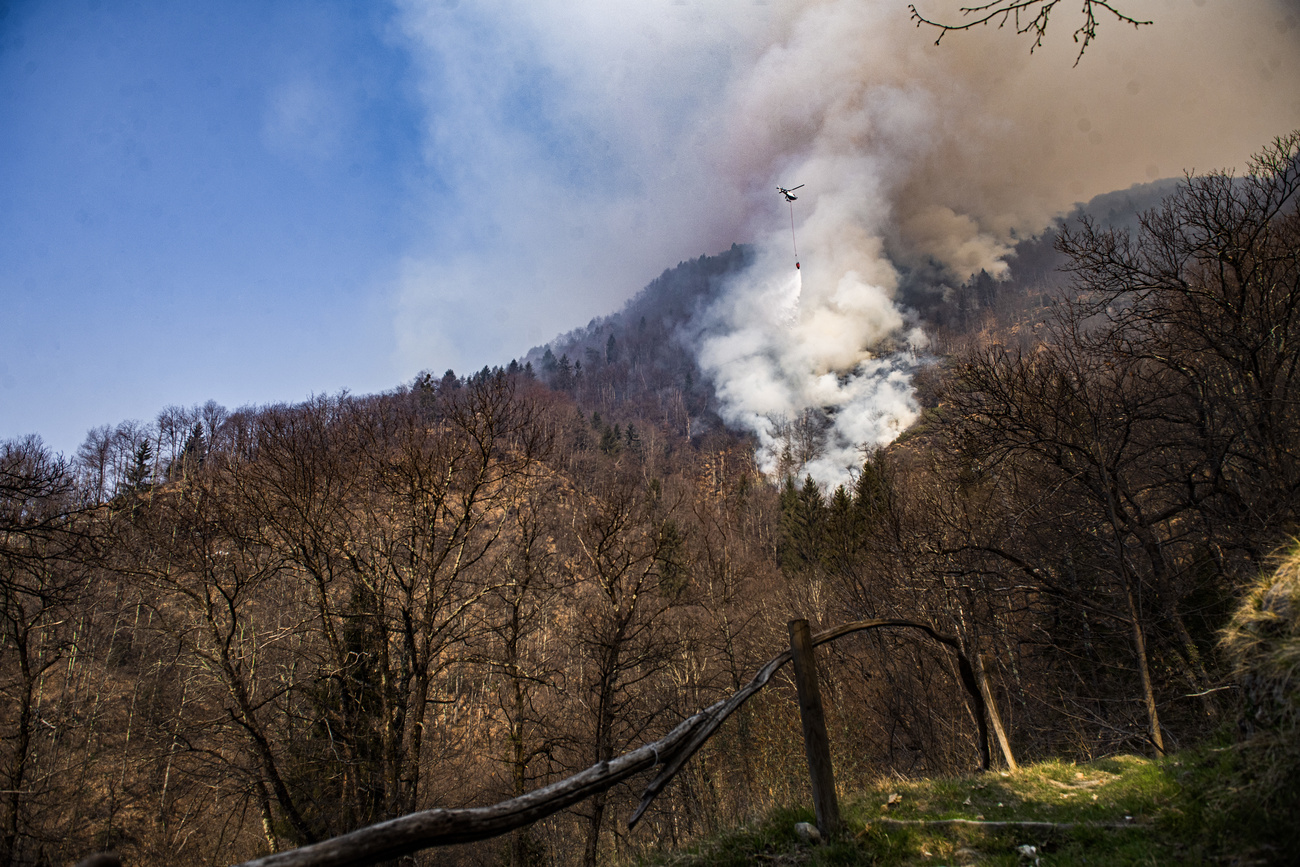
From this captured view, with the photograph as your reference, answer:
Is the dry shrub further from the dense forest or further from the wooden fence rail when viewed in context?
the wooden fence rail

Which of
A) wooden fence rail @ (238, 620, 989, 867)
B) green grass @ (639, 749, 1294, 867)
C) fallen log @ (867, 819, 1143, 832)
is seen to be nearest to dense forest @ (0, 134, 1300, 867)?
green grass @ (639, 749, 1294, 867)

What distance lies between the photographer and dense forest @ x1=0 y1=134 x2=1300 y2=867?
31.1 ft

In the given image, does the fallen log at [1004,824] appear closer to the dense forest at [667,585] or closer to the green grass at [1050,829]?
the green grass at [1050,829]

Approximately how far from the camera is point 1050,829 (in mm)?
3082

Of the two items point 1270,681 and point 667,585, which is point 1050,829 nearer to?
point 1270,681

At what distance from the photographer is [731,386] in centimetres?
11025

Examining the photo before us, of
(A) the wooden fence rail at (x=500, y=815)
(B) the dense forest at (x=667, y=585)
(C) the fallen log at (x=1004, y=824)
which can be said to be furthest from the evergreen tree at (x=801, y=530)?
(A) the wooden fence rail at (x=500, y=815)

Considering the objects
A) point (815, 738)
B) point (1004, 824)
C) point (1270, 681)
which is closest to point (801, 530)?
point (1004, 824)

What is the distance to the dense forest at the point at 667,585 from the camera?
373 inches

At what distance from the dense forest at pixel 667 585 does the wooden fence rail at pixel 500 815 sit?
8.17 feet

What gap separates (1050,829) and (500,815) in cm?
303

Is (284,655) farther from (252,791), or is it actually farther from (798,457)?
(798,457)

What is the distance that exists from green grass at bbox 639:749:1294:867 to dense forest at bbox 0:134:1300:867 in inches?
20.8

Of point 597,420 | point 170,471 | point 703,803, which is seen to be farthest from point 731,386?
point 703,803
